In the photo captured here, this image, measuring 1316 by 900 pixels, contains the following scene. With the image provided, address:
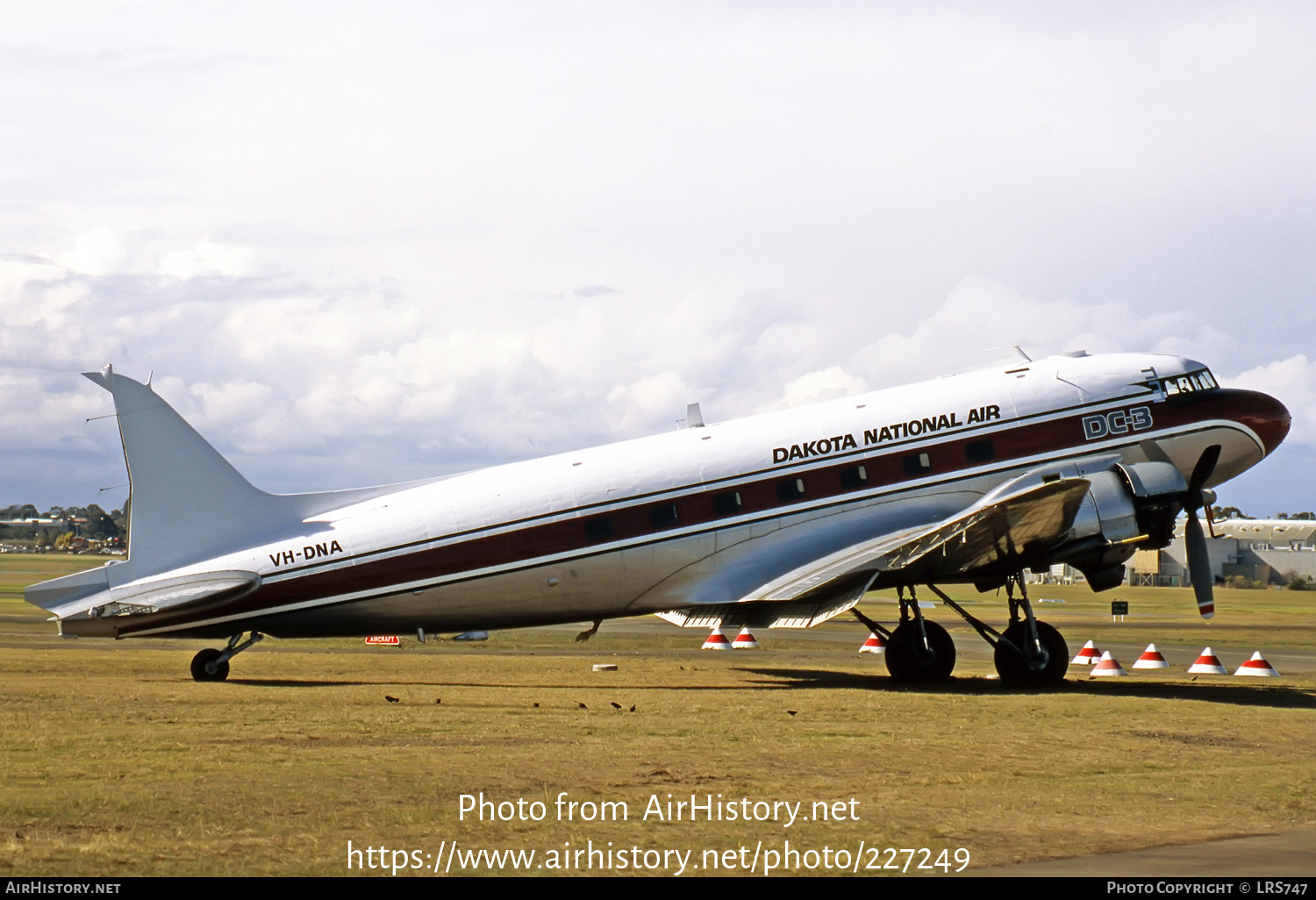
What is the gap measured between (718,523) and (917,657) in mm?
4814

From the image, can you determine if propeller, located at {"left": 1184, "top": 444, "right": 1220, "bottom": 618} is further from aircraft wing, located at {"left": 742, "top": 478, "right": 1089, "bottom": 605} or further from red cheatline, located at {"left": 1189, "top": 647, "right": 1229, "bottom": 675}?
red cheatline, located at {"left": 1189, "top": 647, "right": 1229, "bottom": 675}

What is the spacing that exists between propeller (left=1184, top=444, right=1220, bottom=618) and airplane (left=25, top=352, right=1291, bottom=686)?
0.05 meters

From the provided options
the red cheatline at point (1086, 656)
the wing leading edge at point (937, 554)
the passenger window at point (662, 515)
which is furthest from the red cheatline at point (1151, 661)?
the passenger window at point (662, 515)

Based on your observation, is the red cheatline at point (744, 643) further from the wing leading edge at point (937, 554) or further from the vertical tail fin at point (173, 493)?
the vertical tail fin at point (173, 493)

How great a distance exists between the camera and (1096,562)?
74.6ft

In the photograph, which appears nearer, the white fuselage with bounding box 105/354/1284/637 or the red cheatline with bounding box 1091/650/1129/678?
the white fuselage with bounding box 105/354/1284/637

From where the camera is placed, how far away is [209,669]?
23.6 m

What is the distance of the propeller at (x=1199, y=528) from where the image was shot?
2319cm

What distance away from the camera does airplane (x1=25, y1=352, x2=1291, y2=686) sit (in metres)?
22.7

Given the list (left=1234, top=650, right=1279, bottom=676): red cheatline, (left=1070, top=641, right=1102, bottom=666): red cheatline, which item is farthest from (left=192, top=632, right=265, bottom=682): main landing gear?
(left=1234, top=650, right=1279, bottom=676): red cheatline

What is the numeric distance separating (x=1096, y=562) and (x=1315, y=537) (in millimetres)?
144965

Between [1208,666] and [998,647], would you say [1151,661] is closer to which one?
[1208,666]

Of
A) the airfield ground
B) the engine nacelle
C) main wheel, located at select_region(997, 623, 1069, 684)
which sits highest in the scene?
the engine nacelle

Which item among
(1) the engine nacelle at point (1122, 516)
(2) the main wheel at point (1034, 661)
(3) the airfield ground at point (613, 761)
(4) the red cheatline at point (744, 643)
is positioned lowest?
(3) the airfield ground at point (613, 761)
